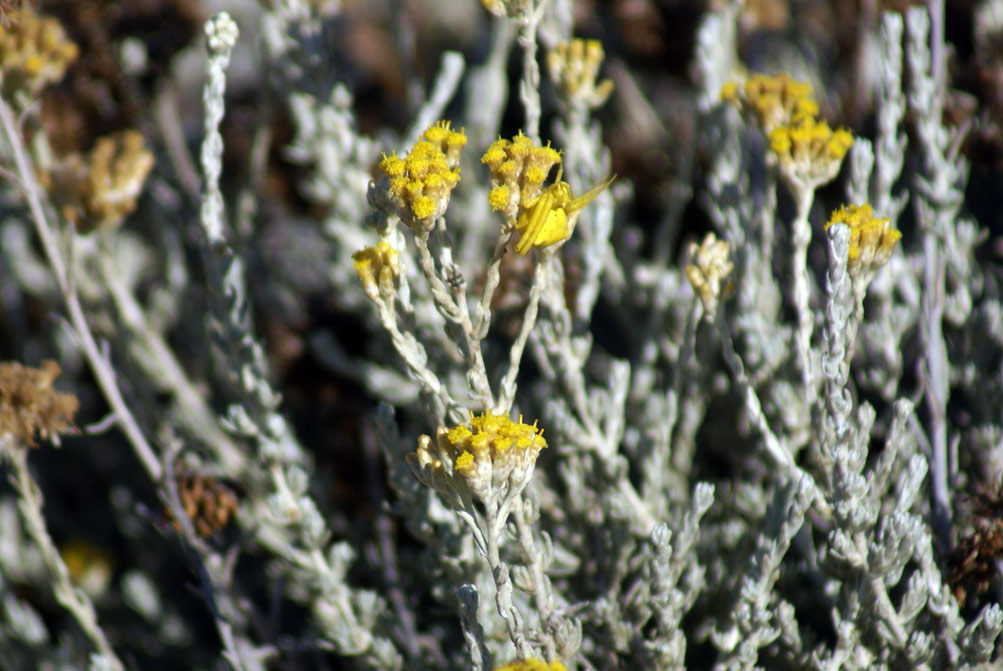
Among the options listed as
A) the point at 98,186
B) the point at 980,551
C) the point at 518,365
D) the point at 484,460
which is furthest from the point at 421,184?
the point at 980,551

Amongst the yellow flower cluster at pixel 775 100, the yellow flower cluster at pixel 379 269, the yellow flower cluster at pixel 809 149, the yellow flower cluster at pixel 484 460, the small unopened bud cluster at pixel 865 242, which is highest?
the yellow flower cluster at pixel 775 100

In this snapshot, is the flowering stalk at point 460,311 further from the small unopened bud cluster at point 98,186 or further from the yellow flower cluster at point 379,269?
the small unopened bud cluster at point 98,186

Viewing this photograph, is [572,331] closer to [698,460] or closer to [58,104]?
[698,460]

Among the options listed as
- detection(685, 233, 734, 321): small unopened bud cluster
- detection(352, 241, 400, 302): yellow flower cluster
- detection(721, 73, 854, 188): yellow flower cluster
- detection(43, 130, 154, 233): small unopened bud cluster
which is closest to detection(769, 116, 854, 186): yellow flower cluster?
detection(721, 73, 854, 188): yellow flower cluster

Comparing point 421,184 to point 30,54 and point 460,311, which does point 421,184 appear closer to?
point 460,311

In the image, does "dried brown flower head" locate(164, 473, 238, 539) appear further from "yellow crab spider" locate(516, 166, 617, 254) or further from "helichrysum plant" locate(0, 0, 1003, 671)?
"yellow crab spider" locate(516, 166, 617, 254)

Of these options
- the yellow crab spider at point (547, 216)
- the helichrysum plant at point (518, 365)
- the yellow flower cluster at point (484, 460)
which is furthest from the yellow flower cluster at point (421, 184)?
the yellow flower cluster at point (484, 460)
